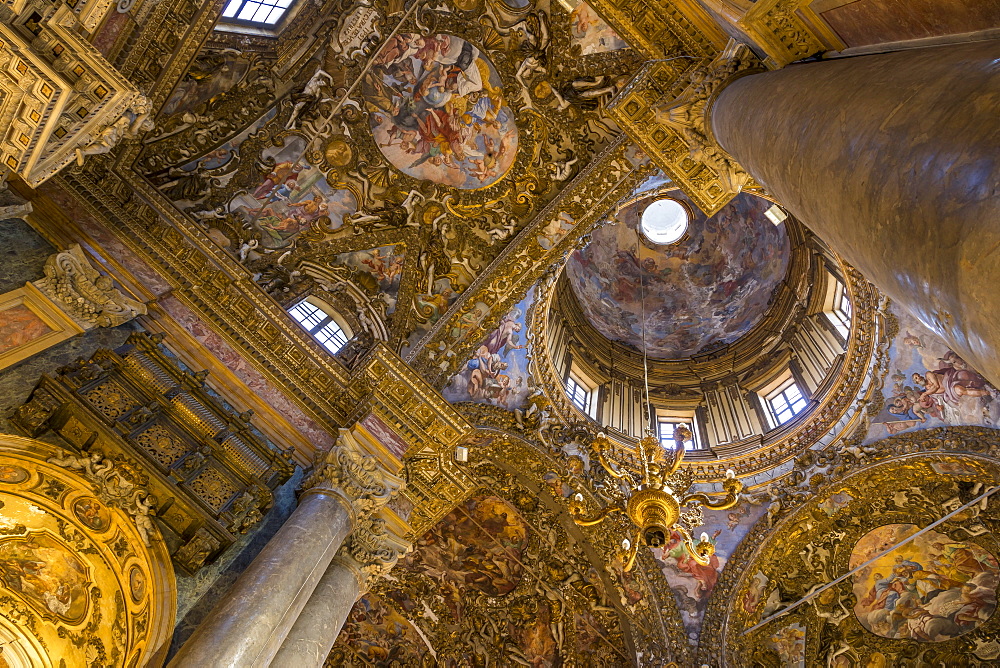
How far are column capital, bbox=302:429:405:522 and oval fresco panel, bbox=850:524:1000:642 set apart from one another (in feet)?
26.2

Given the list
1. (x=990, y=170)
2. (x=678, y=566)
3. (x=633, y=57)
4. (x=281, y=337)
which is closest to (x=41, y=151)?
(x=281, y=337)

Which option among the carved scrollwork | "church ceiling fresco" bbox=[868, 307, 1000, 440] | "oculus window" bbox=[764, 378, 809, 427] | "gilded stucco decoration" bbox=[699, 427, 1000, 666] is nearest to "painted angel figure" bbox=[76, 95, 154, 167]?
the carved scrollwork

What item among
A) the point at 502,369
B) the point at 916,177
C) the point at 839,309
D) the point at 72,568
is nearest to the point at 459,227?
the point at 502,369

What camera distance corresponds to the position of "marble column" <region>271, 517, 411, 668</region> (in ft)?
20.7

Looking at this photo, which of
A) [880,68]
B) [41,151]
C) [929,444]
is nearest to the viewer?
[880,68]

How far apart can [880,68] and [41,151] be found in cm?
600

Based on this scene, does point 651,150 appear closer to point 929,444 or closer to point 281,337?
point 281,337

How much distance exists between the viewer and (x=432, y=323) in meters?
9.91

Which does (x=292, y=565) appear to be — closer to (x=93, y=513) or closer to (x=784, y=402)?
(x=93, y=513)

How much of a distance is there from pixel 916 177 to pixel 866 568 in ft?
33.8

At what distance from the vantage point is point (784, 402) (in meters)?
13.1

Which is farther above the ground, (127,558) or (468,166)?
(468,166)

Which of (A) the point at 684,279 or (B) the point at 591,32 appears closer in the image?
(B) the point at 591,32

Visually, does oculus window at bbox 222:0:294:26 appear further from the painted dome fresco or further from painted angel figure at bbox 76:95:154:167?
the painted dome fresco
